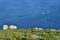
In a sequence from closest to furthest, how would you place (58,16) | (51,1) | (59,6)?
(58,16), (59,6), (51,1)

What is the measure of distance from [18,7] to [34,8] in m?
6.04

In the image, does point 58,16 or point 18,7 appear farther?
point 18,7

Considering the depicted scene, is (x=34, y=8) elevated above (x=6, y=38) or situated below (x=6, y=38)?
below

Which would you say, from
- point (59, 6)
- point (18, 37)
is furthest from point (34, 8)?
point (18, 37)

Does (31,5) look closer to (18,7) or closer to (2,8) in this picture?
(18,7)

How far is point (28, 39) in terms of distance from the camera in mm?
13297

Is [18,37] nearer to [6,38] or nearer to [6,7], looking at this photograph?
[6,38]

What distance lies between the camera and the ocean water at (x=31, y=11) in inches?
3435

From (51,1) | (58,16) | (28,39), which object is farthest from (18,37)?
(51,1)

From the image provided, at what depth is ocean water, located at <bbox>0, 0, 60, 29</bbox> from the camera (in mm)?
87250

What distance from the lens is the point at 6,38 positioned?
42.4 feet

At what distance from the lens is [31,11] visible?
3797 inches

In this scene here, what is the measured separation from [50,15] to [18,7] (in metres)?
13.5

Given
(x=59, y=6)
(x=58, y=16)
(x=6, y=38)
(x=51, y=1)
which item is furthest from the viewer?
(x=51, y=1)
